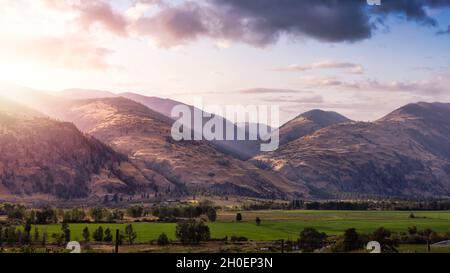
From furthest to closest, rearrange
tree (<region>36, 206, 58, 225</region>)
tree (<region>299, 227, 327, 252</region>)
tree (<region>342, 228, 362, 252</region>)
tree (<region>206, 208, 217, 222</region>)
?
tree (<region>206, 208, 217, 222</region>) → tree (<region>36, 206, 58, 225</region>) → tree (<region>299, 227, 327, 252</region>) → tree (<region>342, 228, 362, 252</region>)

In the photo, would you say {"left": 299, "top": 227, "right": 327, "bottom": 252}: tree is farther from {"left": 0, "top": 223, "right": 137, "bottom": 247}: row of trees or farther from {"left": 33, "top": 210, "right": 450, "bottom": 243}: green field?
{"left": 0, "top": 223, "right": 137, "bottom": 247}: row of trees

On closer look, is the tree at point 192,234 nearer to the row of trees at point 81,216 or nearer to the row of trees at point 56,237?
the row of trees at point 56,237

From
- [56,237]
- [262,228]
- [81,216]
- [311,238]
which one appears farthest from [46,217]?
[311,238]

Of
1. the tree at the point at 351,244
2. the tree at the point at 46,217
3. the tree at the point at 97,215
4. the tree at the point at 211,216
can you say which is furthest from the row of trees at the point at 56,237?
the tree at the point at 211,216

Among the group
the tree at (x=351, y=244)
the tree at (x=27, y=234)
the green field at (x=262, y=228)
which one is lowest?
the green field at (x=262, y=228)

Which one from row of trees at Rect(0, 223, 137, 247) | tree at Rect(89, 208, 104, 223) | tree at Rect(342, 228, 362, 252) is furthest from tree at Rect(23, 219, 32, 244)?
tree at Rect(342, 228, 362, 252)

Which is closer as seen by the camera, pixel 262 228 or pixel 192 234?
pixel 192 234

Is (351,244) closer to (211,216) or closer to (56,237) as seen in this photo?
(56,237)

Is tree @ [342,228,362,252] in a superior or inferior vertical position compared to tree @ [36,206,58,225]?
superior

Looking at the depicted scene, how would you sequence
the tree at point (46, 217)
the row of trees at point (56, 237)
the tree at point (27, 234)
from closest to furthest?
the row of trees at point (56, 237)
the tree at point (27, 234)
the tree at point (46, 217)

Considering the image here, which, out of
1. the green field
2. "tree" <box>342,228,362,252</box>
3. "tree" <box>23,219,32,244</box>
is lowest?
the green field

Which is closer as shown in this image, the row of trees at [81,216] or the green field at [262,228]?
the green field at [262,228]

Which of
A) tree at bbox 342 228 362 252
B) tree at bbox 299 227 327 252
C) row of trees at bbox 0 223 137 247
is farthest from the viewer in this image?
row of trees at bbox 0 223 137 247
